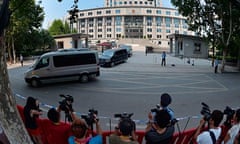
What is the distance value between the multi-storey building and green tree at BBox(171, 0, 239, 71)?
100702mm

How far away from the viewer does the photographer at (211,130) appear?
4652mm

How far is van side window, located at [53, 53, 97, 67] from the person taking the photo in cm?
1930

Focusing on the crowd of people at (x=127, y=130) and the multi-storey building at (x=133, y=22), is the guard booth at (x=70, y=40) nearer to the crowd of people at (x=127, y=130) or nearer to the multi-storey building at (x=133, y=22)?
the crowd of people at (x=127, y=130)

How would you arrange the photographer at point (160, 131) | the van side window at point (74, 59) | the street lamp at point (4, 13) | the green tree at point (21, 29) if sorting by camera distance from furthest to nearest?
the green tree at point (21, 29), the van side window at point (74, 59), the photographer at point (160, 131), the street lamp at point (4, 13)

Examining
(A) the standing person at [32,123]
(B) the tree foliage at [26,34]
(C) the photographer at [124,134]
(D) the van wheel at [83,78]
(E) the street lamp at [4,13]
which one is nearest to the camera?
(E) the street lamp at [4,13]

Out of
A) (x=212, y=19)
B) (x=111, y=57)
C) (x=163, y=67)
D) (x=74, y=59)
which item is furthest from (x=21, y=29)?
A: (x=212, y=19)

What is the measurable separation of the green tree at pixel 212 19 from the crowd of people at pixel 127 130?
931 inches

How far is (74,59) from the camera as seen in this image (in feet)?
65.7

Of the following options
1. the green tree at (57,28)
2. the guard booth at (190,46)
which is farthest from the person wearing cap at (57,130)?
the green tree at (57,28)

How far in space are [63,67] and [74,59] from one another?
0.99 metres

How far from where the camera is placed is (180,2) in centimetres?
2852

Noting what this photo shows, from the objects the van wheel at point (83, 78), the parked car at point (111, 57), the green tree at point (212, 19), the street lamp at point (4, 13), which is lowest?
the van wheel at point (83, 78)

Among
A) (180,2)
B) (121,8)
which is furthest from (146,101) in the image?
(121,8)

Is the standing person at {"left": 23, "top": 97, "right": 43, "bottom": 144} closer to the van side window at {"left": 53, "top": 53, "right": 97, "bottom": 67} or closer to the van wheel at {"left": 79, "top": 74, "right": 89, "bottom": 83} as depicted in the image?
the van side window at {"left": 53, "top": 53, "right": 97, "bottom": 67}
